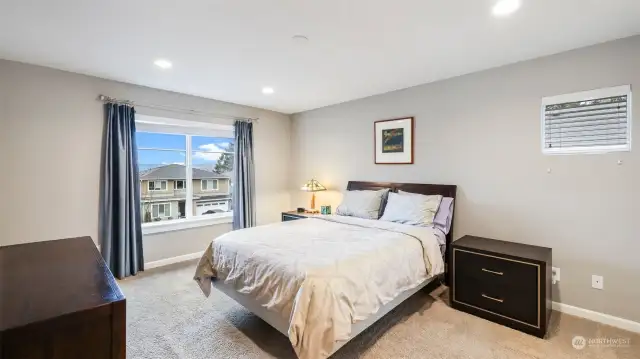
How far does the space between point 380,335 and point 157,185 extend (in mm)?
3458

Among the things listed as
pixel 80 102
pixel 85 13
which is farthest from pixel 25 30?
pixel 80 102

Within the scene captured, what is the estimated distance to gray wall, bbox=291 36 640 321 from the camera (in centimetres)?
243

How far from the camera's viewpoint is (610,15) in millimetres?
2074

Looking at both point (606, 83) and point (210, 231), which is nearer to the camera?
point (606, 83)

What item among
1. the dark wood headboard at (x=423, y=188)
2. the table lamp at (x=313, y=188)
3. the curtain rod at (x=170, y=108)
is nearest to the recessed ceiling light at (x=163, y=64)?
the curtain rod at (x=170, y=108)

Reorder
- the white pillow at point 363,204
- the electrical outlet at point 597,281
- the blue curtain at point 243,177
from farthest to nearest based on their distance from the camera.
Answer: the blue curtain at point 243,177, the white pillow at point 363,204, the electrical outlet at point 597,281

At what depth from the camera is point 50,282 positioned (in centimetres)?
113

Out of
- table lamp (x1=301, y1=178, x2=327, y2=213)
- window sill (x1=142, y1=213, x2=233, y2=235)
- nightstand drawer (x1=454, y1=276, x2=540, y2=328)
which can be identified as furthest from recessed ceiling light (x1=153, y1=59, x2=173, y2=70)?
nightstand drawer (x1=454, y1=276, x2=540, y2=328)

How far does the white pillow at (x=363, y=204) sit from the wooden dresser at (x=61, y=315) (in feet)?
9.29

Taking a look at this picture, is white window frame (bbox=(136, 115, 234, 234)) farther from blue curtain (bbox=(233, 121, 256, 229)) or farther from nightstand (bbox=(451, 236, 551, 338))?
nightstand (bbox=(451, 236, 551, 338))

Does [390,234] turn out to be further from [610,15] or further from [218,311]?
[610,15]

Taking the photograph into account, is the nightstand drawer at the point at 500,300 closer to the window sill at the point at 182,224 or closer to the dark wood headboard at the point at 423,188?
the dark wood headboard at the point at 423,188

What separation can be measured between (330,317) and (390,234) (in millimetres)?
1217

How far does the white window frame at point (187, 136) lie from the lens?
13.0ft
